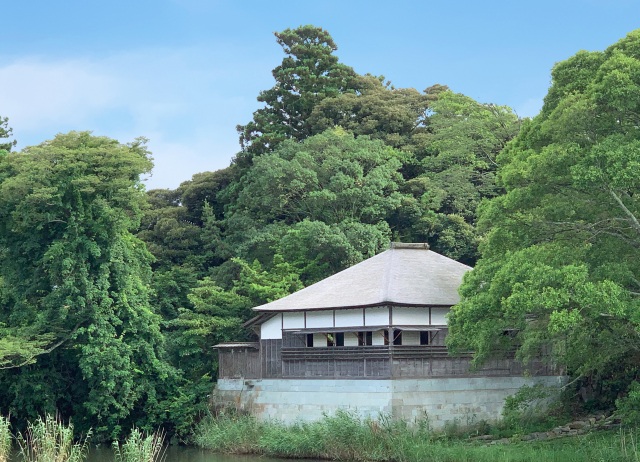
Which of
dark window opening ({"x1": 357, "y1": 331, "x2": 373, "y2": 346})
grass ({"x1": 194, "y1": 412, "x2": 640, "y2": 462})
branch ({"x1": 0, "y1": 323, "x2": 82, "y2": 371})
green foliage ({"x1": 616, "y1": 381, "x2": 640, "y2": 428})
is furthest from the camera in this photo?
branch ({"x1": 0, "y1": 323, "x2": 82, "y2": 371})

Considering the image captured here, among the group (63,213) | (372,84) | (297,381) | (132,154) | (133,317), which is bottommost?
(297,381)

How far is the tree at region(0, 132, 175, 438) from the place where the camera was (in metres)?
31.3

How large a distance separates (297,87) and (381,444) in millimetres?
26827

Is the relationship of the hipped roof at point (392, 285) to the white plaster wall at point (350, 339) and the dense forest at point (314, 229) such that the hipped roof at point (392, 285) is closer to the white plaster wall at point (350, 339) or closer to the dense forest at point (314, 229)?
the white plaster wall at point (350, 339)

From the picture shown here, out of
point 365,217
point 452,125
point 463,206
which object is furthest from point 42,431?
point 452,125

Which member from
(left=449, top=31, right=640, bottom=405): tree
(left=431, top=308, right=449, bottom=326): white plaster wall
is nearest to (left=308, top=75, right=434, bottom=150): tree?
(left=431, top=308, right=449, bottom=326): white plaster wall

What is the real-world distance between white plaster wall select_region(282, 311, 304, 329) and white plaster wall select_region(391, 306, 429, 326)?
11.9 feet

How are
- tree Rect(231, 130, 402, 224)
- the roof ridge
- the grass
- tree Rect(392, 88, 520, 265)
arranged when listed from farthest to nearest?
tree Rect(392, 88, 520, 265) → tree Rect(231, 130, 402, 224) → the roof ridge → the grass

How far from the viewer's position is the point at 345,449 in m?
25.5

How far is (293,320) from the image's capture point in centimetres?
3100

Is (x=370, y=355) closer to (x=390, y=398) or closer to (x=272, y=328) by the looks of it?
(x=390, y=398)

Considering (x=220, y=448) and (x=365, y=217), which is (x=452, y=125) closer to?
(x=365, y=217)

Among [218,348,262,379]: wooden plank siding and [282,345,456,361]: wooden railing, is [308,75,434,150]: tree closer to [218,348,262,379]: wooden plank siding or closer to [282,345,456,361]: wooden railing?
[218,348,262,379]: wooden plank siding

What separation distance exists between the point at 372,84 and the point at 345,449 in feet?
90.4
